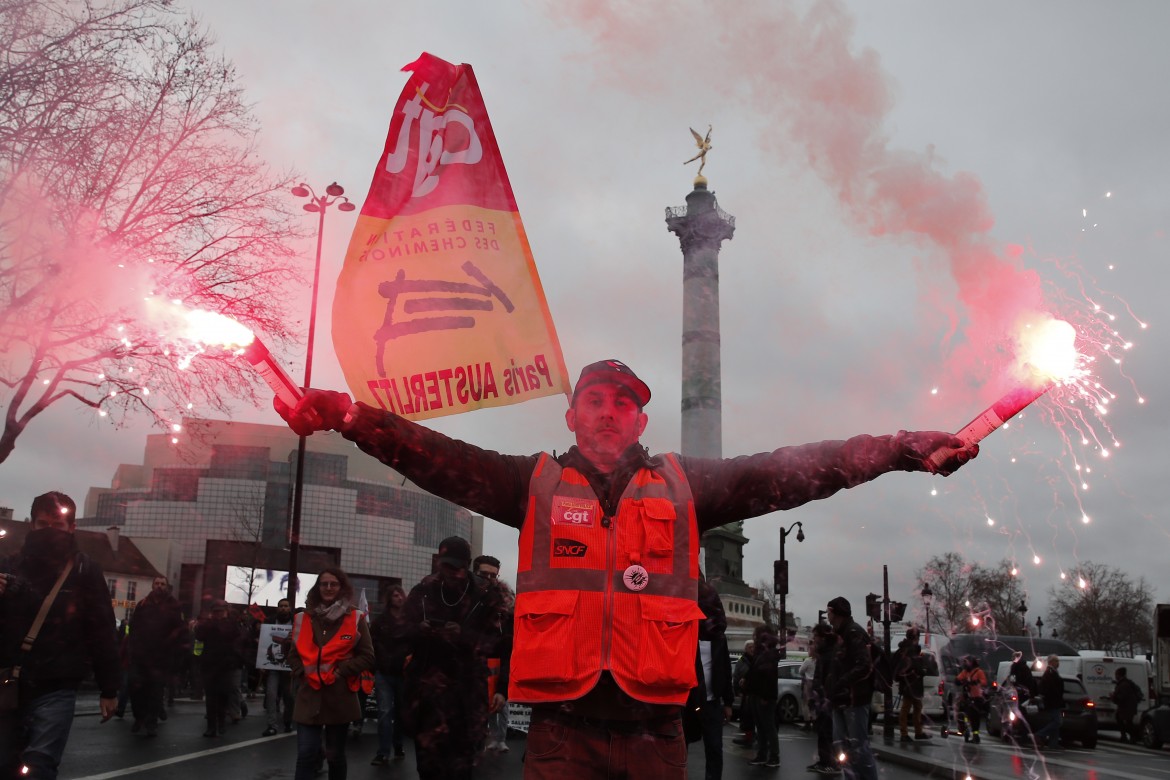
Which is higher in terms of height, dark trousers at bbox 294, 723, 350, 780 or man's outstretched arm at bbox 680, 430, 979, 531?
man's outstretched arm at bbox 680, 430, 979, 531

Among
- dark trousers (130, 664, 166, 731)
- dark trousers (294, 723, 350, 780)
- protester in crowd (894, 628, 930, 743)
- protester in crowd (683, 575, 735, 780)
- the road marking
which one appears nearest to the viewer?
dark trousers (294, 723, 350, 780)

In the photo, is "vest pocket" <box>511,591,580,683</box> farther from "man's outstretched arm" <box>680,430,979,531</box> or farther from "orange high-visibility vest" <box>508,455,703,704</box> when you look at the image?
"man's outstretched arm" <box>680,430,979,531</box>

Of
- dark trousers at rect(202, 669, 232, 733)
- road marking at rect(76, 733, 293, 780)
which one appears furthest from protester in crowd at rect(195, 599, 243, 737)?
road marking at rect(76, 733, 293, 780)

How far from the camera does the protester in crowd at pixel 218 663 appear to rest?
13180 millimetres

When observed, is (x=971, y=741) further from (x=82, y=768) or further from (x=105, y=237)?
(x=105, y=237)

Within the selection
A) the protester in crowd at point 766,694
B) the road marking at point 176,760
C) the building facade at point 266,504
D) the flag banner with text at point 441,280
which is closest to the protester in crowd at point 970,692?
the protester in crowd at point 766,694

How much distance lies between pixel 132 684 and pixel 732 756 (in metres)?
7.77

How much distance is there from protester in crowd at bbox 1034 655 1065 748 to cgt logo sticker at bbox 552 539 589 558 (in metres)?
15.9

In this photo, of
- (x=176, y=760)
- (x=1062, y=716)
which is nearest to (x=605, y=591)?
(x=176, y=760)

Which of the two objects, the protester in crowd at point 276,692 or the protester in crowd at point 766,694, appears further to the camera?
the protester in crowd at point 276,692

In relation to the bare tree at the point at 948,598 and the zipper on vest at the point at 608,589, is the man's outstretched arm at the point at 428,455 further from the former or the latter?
the bare tree at the point at 948,598

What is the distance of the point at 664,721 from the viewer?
3.15 m

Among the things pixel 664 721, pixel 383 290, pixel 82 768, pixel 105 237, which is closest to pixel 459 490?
pixel 664 721

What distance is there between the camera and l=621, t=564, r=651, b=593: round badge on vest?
3170 mm
